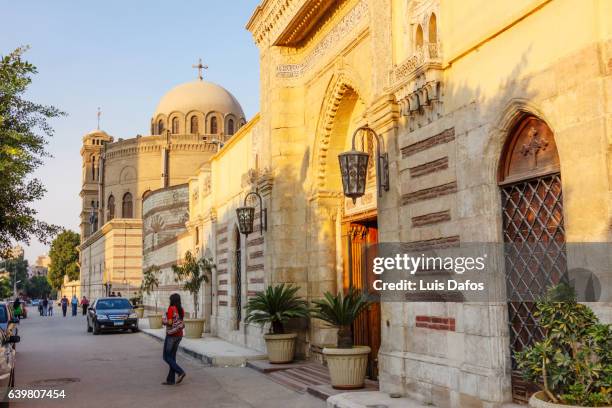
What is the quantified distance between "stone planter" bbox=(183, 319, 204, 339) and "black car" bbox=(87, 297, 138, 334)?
6.15 m

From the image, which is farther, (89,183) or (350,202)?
(89,183)

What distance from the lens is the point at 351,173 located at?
9.01 meters

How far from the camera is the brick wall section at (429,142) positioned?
7871mm

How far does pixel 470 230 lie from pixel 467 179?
1.92ft

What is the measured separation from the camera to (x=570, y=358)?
15.3 feet

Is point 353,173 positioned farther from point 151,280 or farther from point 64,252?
point 64,252

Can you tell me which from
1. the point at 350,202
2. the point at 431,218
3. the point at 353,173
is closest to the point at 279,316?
the point at 350,202

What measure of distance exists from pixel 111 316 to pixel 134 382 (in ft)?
44.7

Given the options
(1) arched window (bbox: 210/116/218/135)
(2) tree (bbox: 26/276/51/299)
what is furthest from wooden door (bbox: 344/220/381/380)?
(2) tree (bbox: 26/276/51/299)

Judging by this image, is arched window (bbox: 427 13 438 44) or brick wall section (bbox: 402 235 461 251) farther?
arched window (bbox: 427 13 438 44)

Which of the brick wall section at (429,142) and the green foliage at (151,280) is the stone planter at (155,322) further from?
the brick wall section at (429,142)

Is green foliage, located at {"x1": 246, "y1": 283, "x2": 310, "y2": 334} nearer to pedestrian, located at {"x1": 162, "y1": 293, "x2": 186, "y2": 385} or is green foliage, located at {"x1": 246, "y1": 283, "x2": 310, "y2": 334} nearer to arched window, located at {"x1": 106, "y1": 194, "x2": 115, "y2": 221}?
pedestrian, located at {"x1": 162, "y1": 293, "x2": 186, "y2": 385}

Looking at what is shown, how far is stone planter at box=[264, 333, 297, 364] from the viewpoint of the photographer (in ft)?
41.1

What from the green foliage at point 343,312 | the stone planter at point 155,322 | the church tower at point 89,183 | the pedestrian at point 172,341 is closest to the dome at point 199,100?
the church tower at point 89,183
